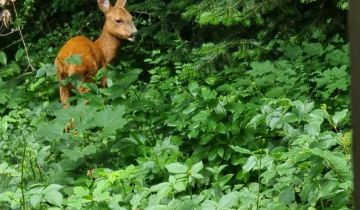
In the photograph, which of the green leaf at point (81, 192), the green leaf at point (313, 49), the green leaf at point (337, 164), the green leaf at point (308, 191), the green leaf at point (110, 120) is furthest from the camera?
the green leaf at point (313, 49)

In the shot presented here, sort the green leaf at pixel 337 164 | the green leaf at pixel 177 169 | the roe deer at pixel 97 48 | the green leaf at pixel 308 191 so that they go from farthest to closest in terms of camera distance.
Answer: the roe deer at pixel 97 48 → the green leaf at pixel 177 169 → the green leaf at pixel 308 191 → the green leaf at pixel 337 164

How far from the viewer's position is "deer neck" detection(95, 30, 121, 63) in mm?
8891

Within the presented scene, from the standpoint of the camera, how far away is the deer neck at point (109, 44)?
889 centimetres

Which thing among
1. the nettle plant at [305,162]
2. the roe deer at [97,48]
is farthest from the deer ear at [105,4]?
the nettle plant at [305,162]

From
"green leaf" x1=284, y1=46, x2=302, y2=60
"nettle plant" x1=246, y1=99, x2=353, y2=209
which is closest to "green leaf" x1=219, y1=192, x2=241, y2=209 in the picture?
"nettle plant" x1=246, y1=99, x2=353, y2=209

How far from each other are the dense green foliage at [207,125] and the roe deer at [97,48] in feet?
0.79

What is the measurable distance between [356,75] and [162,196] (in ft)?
7.19

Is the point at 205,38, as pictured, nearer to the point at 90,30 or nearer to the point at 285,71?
the point at 285,71

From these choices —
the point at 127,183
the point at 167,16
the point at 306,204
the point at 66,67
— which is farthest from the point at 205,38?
the point at 306,204

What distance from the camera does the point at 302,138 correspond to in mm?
3787

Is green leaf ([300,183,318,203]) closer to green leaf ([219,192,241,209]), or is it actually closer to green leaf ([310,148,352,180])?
green leaf ([310,148,352,180])

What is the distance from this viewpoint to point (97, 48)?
861 cm

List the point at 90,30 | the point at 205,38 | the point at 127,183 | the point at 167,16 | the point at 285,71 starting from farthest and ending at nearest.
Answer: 1. the point at 90,30
2. the point at 167,16
3. the point at 205,38
4. the point at 285,71
5. the point at 127,183

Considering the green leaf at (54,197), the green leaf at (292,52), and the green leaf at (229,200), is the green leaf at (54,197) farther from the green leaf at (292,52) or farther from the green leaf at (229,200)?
the green leaf at (292,52)
